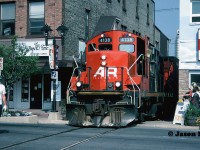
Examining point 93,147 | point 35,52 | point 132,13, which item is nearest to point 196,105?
point 93,147

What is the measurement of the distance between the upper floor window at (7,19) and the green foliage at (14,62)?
503cm

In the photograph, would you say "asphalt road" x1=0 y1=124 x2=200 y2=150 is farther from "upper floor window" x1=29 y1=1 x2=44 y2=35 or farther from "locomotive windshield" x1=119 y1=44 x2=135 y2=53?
"upper floor window" x1=29 y1=1 x2=44 y2=35

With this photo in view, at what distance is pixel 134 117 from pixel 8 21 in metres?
13.9

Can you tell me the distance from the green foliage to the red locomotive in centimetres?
471

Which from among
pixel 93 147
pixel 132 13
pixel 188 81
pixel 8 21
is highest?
pixel 132 13

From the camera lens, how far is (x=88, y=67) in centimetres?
1595

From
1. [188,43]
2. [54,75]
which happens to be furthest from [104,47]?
[188,43]

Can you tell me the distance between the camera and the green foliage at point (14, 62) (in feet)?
66.7

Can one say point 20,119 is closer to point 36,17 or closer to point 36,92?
point 36,92

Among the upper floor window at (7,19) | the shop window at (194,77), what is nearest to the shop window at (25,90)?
the upper floor window at (7,19)

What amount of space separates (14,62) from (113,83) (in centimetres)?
687

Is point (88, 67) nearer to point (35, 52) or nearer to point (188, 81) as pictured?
point (188, 81)

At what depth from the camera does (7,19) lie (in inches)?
1009

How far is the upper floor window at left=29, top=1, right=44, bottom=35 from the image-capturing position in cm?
2497
